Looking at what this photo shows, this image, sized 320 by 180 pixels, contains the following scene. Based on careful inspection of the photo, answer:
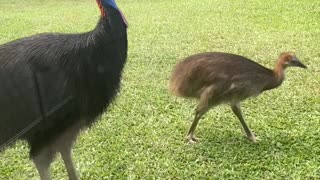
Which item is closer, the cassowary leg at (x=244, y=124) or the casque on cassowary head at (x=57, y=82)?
the casque on cassowary head at (x=57, y=82)

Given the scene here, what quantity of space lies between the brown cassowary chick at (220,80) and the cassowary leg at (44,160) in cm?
85

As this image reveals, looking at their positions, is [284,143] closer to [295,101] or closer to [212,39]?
[295,101]

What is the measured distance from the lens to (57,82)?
1769 mm

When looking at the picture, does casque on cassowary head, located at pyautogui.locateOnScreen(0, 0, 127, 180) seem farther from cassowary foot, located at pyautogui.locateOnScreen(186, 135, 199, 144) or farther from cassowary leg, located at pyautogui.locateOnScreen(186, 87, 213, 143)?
cassowary foot, located at pyautogui.locateOnScreen(186, 135, 199, 144)

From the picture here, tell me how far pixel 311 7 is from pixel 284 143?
3607 millimetres

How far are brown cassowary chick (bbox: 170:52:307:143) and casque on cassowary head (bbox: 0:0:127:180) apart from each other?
669 mm

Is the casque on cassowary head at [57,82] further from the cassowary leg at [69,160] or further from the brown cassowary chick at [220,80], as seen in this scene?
the brown cassowary chick at [220,80]

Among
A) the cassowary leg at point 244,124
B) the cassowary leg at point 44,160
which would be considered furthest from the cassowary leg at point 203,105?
the cassowary leg at point 44,160

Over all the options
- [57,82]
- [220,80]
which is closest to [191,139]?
[220,80]

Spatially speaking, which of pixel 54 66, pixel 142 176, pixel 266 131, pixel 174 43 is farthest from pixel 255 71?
pixel 174 43

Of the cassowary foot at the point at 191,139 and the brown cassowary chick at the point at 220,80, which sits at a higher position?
the brown cassowary chick at the point at 220,80

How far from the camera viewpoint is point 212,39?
4.58 meters

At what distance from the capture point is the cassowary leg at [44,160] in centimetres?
191

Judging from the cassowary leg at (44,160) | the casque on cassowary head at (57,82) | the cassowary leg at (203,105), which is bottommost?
the cassowary leg at (203,105)
